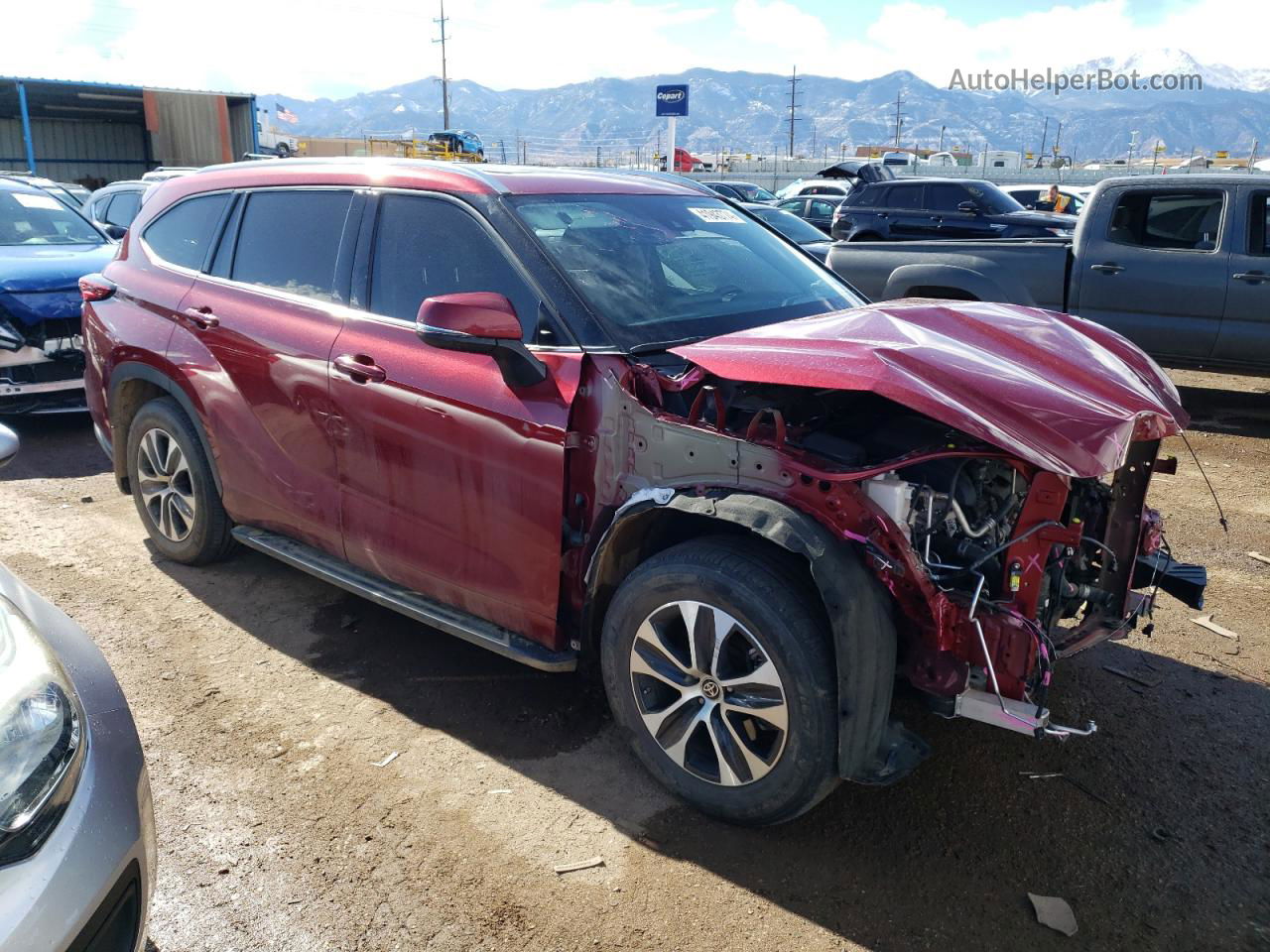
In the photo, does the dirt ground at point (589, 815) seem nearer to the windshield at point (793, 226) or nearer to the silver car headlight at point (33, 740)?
the silver car headlight at point (33, 740)

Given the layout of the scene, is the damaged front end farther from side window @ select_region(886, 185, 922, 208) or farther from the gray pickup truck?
side window @ select_region(886, 185, 922, 208)

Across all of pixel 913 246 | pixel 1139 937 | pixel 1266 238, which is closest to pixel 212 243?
pixel 1139 937

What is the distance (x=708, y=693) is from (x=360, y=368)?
1712 millimetres

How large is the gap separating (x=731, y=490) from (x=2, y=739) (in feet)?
5.97

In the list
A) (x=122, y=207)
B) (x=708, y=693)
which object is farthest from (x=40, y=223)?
(x=708, y=693)

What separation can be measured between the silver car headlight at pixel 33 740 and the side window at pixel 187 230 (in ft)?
9.03

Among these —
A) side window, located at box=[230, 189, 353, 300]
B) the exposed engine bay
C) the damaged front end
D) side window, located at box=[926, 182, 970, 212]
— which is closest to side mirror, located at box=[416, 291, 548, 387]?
the damaged front end

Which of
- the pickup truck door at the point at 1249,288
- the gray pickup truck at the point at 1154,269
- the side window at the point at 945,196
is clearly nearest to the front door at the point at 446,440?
the gray pickup truck at the point at 1154,269

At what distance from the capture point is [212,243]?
14.4ft

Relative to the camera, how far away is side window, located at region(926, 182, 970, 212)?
51.2 feet

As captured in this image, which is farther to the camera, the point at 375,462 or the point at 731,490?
the point at 375,462

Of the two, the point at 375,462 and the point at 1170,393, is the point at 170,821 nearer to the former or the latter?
the point at 375,462

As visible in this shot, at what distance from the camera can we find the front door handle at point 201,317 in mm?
4166

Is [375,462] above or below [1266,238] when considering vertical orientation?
below
